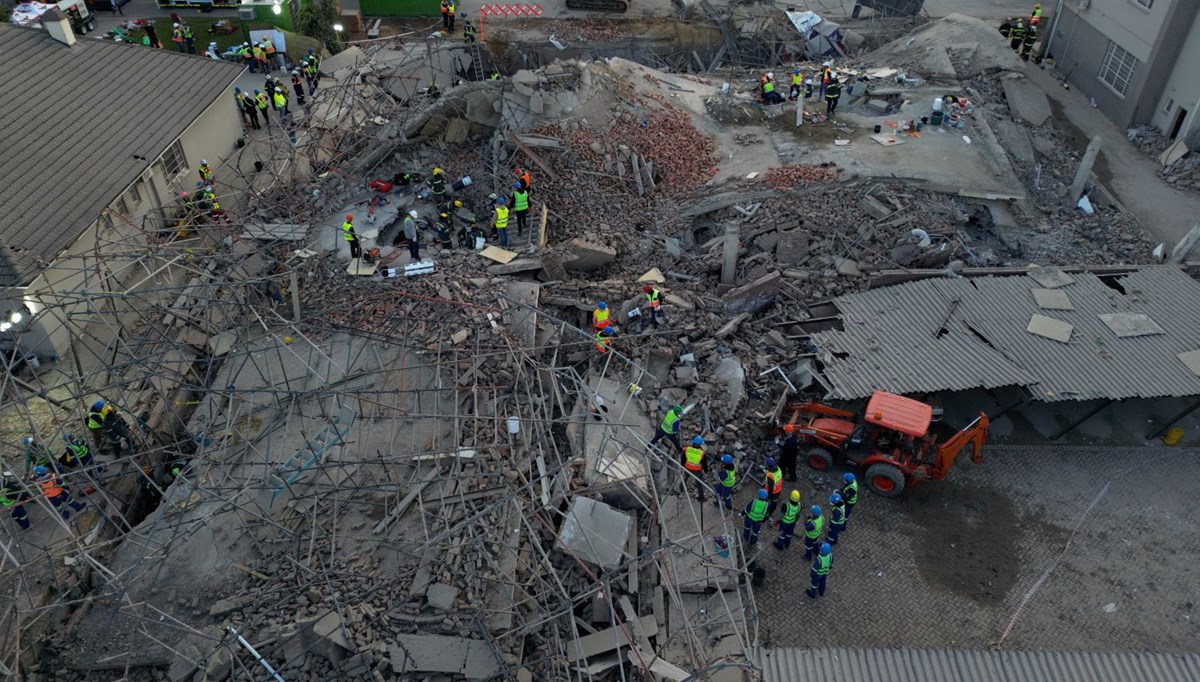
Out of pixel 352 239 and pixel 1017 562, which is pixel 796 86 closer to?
pixel 352 239

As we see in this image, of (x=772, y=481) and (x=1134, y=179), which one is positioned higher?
(x=772, y=481)

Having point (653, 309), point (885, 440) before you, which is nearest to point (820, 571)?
point (885, 440)

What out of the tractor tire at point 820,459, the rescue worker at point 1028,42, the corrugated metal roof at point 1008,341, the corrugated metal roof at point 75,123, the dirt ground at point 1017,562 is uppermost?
the corrugated metal roof at point 75,123

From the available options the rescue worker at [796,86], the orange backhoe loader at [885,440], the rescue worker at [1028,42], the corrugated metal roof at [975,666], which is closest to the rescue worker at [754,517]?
the orange backhoe loader at [885,440]

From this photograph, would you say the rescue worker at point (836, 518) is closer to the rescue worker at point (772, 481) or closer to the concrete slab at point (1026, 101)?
the rescue worker at point (772, 481)

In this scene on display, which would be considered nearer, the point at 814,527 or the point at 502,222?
the point at 814,527

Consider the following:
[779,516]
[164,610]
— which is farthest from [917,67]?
[164,610]
